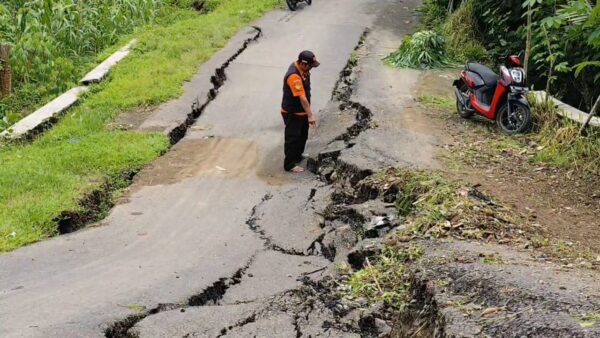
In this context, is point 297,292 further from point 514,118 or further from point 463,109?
point 463,109

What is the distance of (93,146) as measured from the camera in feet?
27.1

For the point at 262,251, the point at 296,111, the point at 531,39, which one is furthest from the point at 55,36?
the point at 262,251

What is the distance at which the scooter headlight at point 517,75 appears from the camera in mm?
8414

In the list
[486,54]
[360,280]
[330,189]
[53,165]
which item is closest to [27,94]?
[53,165]

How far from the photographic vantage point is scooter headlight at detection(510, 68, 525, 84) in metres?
8.41

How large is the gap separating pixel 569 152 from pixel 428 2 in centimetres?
941

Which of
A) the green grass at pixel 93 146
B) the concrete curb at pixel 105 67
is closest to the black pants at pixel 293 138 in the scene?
the green grass at pixel 93 146

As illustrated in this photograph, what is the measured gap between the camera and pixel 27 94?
11938mm

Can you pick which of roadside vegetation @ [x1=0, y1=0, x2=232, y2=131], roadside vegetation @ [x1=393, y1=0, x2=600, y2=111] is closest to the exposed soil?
roadside vegetation @ [x1=393, y1=0, x2=600, y2=111]

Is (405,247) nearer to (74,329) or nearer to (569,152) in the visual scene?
(74,329)

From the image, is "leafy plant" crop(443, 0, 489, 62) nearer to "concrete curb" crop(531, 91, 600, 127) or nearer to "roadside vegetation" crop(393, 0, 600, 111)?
"roadside vegetation" crop(393, 0, 600, 111)

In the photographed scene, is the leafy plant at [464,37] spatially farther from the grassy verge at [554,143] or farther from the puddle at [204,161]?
the puddle at [204,161]

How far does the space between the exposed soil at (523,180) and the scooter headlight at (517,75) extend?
680 millimetres

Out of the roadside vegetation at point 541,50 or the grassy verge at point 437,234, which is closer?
the grassy verge at point 437,234
